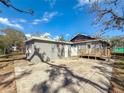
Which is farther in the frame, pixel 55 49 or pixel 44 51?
pixel 55 49

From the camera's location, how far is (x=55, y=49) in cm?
1877

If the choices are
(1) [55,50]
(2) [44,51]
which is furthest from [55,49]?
(2) [44,51]

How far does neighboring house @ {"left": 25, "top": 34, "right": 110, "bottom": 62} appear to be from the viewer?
53.2 ft

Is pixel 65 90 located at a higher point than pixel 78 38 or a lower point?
lower

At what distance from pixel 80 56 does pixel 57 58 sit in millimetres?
5368

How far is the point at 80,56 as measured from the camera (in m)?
22.8

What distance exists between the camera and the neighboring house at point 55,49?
53.2ft

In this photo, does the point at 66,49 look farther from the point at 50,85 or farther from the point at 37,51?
the point at 50,85

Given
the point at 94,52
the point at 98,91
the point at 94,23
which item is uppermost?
the point at 94,23

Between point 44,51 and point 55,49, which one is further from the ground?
point 55,49

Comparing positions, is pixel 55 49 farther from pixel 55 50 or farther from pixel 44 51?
pixel 44 51

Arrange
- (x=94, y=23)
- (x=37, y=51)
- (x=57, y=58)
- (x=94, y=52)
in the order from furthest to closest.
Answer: (x=94, y=52)
(x=57, y=58)
(x=37, y=51)
(x=94, y=23)

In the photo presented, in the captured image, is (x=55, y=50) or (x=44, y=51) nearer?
(x=44, y=51)

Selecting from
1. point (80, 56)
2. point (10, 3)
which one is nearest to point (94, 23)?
point (10, 3)
